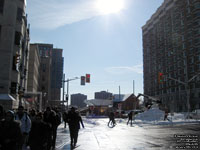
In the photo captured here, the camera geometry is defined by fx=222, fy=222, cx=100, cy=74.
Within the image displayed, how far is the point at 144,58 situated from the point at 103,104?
1414 inches

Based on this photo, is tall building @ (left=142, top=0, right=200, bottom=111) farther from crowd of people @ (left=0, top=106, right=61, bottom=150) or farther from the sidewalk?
crowd of people @ (left=0, top=106, right=61, bottom=150)

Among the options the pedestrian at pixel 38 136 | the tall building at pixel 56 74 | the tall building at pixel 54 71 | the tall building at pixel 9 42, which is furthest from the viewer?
the tall building at pixel 56 74

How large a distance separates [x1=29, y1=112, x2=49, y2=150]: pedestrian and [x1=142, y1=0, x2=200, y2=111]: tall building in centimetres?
5812

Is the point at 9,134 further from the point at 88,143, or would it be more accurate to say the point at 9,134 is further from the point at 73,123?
the point at 88,143

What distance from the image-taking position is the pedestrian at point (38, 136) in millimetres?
5906

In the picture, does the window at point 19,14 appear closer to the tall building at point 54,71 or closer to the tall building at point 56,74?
the tall building at point 54,71

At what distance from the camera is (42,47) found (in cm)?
16912

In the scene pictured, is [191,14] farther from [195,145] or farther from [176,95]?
[195,145]

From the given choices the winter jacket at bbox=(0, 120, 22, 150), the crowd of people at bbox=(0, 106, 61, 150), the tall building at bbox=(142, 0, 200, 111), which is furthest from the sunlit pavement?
the tall building at bbox=(142, 0, 200, 111)

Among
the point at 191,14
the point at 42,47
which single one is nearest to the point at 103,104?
the point at 191,14

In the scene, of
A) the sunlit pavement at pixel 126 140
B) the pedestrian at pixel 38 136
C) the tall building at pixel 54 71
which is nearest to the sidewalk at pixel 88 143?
the sunlit pavement at pixel 126 140

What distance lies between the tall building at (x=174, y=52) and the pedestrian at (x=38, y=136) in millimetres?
58122

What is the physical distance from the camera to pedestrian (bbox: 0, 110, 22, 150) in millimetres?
5000

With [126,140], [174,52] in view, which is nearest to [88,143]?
[126,140]
